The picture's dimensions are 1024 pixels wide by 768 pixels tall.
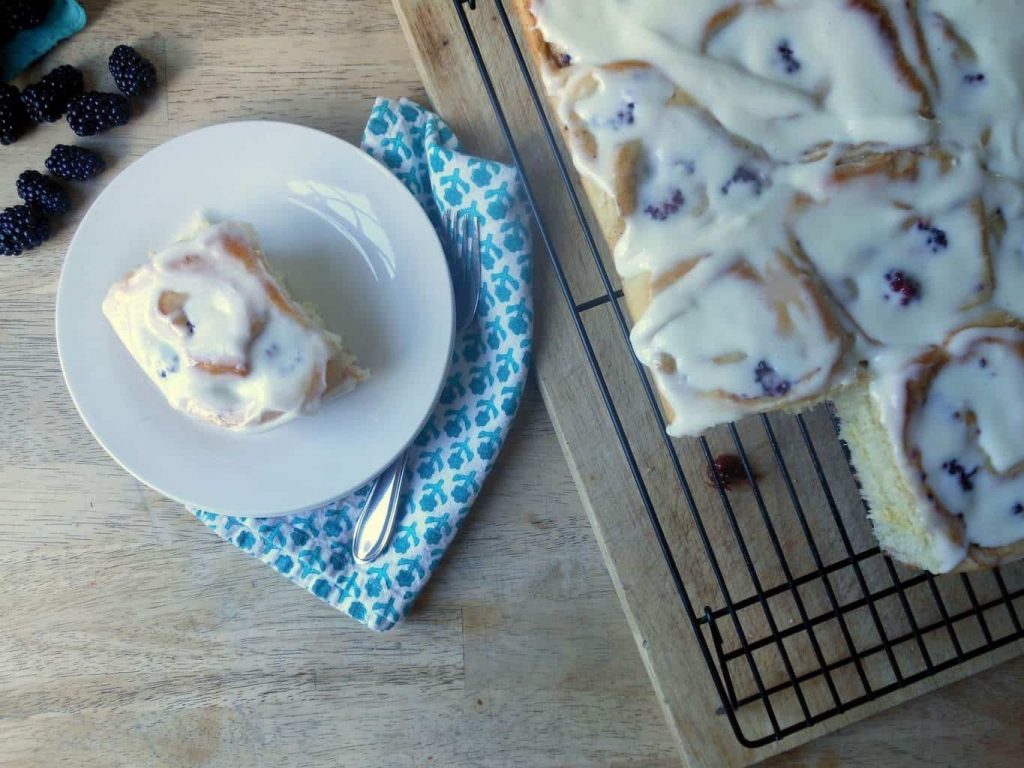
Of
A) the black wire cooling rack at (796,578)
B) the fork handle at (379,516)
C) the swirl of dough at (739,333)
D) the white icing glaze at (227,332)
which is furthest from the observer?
the fork handle at (379,516)

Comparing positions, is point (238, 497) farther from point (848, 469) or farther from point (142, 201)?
point (848, 469)

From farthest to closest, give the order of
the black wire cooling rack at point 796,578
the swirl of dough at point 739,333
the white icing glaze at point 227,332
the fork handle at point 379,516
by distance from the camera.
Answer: the fork handle at point 379,516 < the black wire cooling rack at point 796,578 < the white icing glaze at point 227,332 < the swirl of dough at point 739,333

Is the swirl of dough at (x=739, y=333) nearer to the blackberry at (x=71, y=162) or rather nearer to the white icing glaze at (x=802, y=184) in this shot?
the white icing glaze at (x=802, y=184)

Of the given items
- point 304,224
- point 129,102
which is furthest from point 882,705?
point 129,102

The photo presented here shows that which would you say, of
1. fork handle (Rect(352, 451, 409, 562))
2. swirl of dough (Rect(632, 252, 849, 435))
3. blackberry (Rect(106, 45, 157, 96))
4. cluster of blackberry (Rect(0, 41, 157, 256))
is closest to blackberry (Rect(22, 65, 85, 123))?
cluster of blackberry (Rect(0, 41, 157, 256))

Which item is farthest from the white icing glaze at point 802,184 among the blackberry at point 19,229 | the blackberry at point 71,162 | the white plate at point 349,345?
the blackberry at point 19,229

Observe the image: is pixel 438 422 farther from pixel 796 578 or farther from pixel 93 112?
pixel 93 112

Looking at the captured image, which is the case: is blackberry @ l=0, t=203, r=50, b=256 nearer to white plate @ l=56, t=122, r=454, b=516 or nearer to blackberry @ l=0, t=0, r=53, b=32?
white plate @ l=56, t=122, r=454, b=516

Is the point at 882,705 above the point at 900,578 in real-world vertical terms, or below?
below
